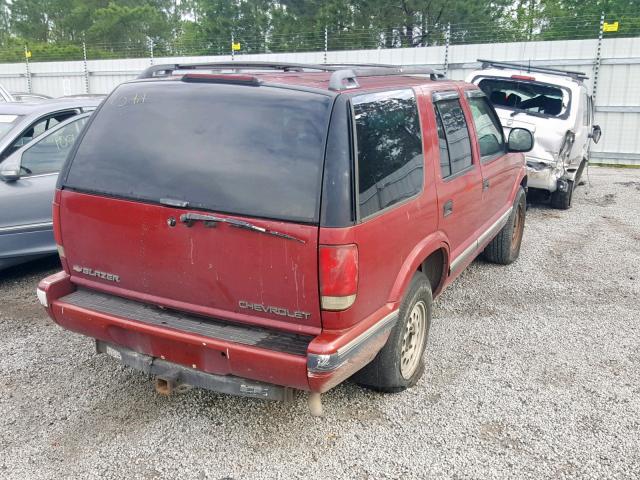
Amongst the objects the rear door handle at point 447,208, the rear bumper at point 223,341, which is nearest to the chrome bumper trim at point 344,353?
the rear bumper at point 223,341

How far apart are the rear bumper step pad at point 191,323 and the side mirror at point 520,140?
3444mm

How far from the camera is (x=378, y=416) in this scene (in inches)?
136

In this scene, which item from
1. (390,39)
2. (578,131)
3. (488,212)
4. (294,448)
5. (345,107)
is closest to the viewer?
(345,107)

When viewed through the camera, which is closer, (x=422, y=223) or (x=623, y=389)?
(x=422, y=223)

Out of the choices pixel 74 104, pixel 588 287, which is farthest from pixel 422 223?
pixel 74 104

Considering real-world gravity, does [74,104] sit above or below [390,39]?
below

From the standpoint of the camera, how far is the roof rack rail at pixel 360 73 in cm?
296

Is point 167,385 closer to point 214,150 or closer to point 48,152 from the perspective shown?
point 214,150

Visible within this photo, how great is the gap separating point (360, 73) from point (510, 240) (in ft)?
10.00

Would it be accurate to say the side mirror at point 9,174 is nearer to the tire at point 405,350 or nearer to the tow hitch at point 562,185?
the tire at point 405,350

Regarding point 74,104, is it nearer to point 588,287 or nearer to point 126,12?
point 588,287

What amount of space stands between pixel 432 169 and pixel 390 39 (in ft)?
66.3

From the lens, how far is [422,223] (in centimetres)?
345

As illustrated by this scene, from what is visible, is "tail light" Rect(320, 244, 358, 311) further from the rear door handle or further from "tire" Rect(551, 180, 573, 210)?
"tire" Rect(551, 180, 573, 210)
